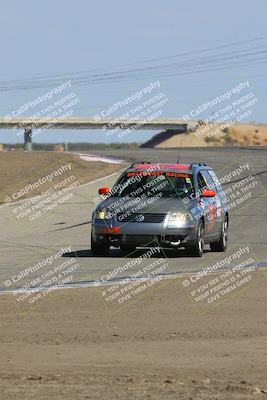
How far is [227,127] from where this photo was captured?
11956cm

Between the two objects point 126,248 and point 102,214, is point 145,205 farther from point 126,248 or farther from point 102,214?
point 126,248

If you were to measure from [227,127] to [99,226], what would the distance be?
103 meters

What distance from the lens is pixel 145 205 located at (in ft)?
59.0

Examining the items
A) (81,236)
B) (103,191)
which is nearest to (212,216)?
(103,191)

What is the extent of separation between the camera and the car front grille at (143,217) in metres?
17.9

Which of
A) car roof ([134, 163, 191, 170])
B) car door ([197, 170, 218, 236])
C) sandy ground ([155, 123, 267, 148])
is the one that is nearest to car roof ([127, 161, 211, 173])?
car roof ([134, 163, 191, 170])

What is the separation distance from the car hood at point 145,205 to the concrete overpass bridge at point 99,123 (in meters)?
85.8

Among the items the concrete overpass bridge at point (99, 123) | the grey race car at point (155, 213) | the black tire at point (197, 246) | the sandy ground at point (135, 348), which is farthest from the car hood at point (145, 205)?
the concrete overpass bridge at point (99, 123)

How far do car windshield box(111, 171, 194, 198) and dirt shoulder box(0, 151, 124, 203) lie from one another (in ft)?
48.1

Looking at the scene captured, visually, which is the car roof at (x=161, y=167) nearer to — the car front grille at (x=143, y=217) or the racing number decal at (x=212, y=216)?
the racing number decal at (x=212, y=216)

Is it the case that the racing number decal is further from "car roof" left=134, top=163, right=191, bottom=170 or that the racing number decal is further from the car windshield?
"car roof" left=134, top=163, right=191, bottom=170

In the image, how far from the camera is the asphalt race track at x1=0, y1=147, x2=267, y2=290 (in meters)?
16.5

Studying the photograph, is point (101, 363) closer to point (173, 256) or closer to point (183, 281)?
point (183, 281)

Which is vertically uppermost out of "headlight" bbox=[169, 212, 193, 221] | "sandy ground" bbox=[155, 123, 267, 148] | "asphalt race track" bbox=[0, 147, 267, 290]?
"headlight" bbox=[169, 212, 193, 221]
